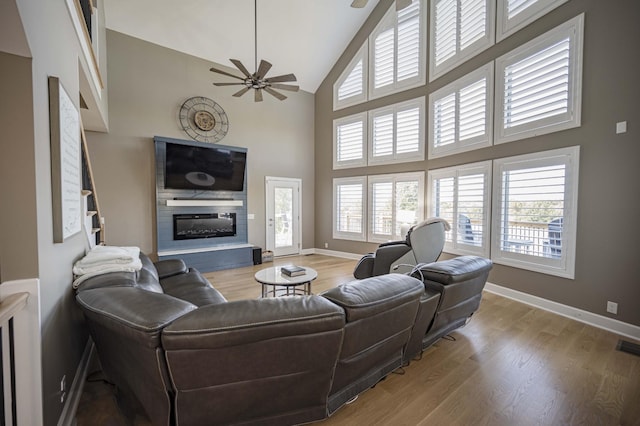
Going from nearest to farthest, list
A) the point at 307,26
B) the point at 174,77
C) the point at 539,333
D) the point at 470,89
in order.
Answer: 1. the point at 539,333
2. the point at 470,89
3. the point at 174,77
4. the point at 307,26

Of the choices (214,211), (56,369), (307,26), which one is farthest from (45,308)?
(307,26)

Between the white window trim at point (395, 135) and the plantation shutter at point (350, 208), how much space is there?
806 mm

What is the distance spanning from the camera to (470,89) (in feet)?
14.8

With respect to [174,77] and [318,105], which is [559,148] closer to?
[318,105]

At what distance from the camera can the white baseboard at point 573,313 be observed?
111 inches

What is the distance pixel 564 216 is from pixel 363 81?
493 centimetres

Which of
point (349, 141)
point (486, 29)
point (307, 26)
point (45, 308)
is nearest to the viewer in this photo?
point (45, 308)

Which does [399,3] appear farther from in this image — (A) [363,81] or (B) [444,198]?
(A) [363,81]

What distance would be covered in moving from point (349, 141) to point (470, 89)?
2.98 meters

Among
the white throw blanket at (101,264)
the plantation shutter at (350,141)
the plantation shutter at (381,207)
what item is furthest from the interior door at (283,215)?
the white throw blanket at (101,264)

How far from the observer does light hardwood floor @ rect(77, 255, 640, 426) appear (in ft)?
5.71

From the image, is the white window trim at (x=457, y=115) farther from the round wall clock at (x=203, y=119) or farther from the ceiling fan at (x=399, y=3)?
the round wall clock at (x=203, y=119)

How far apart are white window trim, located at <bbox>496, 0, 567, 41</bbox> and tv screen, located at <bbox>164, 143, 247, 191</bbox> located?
5.08 m

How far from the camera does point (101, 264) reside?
2166 millimetres
